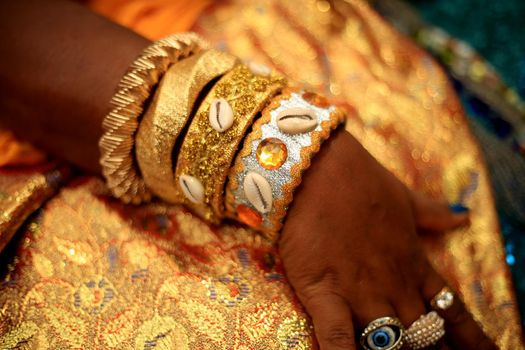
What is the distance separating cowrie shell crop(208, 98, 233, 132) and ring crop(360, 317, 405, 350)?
0.98 feet

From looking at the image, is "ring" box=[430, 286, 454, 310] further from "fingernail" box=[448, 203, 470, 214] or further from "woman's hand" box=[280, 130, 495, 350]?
"fingernail" box=[448, 203, 470, 214]

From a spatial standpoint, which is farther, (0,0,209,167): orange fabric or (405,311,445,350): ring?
(0,0,209,167): orange fabric

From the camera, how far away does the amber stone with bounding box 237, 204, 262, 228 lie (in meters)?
0.63

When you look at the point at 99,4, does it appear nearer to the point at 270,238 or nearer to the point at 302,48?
the point at 302,48

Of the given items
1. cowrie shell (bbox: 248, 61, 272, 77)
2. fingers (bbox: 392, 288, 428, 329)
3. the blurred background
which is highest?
the blurred background

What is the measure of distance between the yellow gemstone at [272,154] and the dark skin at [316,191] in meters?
0.05

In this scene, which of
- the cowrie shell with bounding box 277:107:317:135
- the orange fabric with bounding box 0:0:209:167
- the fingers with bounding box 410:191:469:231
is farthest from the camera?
the orange fabric with bounding box 0:0:209:167

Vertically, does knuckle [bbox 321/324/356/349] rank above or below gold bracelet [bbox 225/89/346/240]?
below

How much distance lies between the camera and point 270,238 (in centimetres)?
67

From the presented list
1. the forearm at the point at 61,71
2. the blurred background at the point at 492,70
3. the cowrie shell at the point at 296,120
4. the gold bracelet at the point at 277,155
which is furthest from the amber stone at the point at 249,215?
the blurred background at the point at 492,70

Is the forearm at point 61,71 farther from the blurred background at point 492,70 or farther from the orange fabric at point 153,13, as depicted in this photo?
the blurred background at point 492,70

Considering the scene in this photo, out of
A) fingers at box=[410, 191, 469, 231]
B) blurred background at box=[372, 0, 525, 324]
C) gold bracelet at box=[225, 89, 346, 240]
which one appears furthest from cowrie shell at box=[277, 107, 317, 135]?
blurred background at box=[372, 0, 525, 324]

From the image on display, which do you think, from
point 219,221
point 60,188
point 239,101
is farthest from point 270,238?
point 60,188

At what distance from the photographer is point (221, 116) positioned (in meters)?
0.60
